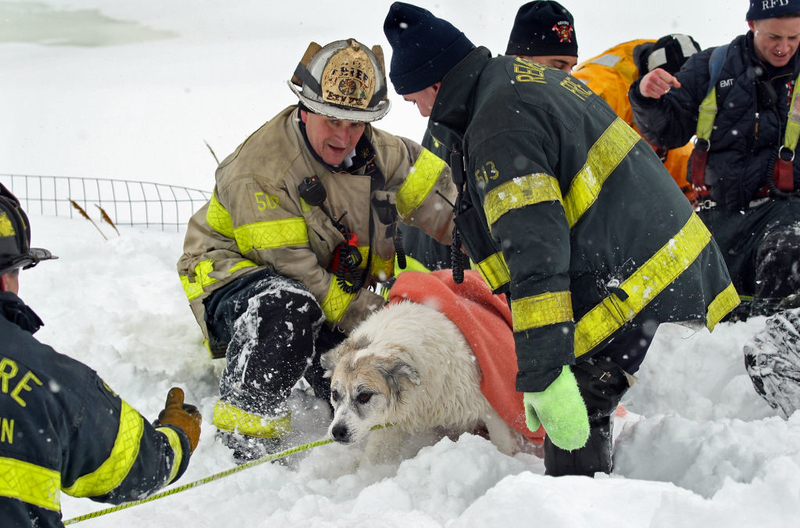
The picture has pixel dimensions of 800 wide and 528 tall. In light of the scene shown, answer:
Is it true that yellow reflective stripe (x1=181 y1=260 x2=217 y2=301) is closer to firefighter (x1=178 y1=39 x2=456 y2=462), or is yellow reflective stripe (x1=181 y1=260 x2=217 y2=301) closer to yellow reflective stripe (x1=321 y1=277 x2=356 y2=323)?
firefighter (x1=178 y1=39 x2=456 y2=462)

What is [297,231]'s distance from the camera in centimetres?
343

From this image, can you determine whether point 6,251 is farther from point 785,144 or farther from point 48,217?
point 48,217

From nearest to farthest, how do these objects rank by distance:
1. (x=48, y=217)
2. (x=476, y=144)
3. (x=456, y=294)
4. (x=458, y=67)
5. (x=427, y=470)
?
(x=476, y=144) → (x=458, y=67) → (x=427, y=470) → (x=456, y=294) → (x=48, y=217)

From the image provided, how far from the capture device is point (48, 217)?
8.70 m

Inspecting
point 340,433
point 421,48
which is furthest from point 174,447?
point 421,48

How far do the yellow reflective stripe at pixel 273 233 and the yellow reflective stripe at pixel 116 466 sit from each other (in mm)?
1515

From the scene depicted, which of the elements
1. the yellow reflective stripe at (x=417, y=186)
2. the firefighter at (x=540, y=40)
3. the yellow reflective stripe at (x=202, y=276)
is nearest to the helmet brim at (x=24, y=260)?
the yellow reflective stripe at (x=202, y=276)

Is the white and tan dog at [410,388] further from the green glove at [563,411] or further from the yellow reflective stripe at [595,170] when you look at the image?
the yellow reflective stripe at [595,170]

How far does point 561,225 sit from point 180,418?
1598 millimetres

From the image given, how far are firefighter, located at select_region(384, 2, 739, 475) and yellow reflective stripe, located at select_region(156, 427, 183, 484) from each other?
Result: 1.20 m

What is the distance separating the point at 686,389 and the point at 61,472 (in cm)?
335

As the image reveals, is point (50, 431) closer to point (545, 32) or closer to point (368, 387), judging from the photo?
point (368, 387)

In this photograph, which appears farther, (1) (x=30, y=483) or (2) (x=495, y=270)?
(2) (x=495, y=270)

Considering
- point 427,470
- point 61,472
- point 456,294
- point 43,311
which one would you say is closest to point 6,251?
point 61,472
